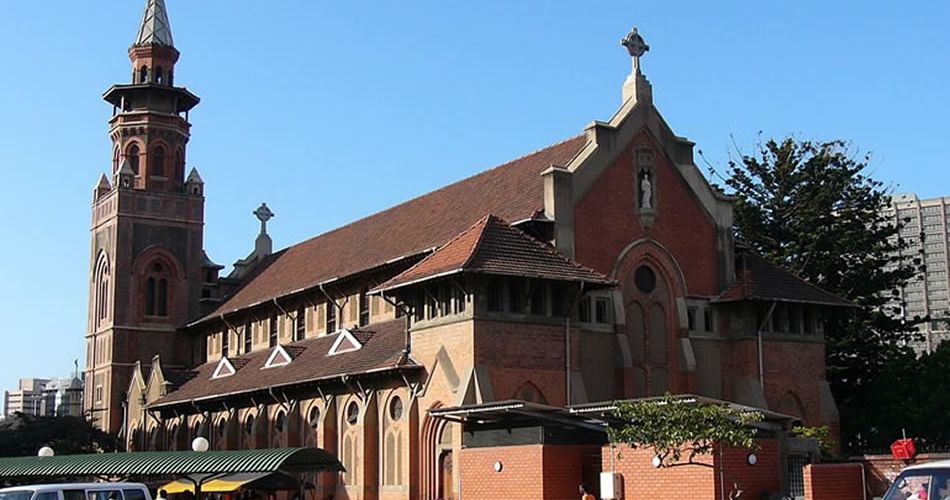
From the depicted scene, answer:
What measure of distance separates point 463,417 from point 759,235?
2733 centimetres

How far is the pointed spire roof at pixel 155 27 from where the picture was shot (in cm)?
6712

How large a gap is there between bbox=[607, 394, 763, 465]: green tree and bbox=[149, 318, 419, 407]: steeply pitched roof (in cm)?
1393

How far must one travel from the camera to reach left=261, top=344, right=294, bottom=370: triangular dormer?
49.4 m

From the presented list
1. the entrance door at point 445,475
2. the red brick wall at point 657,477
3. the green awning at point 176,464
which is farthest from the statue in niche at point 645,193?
the red brick wall at point 657,477

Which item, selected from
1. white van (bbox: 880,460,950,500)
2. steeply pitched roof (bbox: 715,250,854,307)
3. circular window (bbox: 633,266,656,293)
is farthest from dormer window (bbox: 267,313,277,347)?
white van (bbox: 880,460,950,500)

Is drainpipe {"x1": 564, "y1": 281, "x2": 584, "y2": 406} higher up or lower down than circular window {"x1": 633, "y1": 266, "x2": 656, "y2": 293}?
lower down

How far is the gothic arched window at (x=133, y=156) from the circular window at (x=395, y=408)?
30.8 m

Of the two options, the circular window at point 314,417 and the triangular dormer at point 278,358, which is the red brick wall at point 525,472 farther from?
the triangular dormer at point 278,358

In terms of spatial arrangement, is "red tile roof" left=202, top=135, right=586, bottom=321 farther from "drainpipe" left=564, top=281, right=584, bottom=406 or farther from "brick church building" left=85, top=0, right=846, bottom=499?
"drainpipe" left=564, top=281, right=584, bottom=406

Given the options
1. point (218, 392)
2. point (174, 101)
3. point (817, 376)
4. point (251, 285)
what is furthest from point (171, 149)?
point (817, 376)

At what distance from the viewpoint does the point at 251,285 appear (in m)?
61.5

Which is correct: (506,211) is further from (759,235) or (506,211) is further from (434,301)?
(759,235)

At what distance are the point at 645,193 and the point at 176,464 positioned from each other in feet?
57.1

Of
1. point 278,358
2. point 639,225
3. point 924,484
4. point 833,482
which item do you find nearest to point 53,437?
point 278,358
